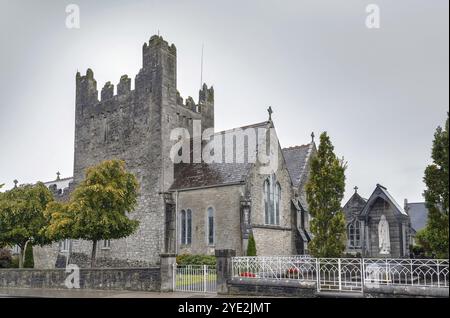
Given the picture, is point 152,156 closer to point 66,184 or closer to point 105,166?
point 105,166

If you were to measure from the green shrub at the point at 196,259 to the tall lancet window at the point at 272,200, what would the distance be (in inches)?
214

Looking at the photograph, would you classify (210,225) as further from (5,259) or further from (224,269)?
(5,259)

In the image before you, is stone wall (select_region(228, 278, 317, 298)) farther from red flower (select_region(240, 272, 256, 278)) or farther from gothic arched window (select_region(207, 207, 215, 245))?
gothic arched window (select_region(207, 207, 215, 245))

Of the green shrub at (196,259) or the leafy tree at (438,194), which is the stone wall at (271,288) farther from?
the green shrub at (196,259)

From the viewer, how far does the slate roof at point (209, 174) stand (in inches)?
1223

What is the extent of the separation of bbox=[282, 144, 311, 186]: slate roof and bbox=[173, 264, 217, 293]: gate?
18.6 m

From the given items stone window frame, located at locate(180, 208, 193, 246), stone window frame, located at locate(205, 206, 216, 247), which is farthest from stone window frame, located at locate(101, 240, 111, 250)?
stone window frame, located at locate(205, 206, 216, 247)

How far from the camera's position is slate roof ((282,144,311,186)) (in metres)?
38.8

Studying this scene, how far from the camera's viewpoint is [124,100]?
37.6m

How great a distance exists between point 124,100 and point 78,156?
671cm

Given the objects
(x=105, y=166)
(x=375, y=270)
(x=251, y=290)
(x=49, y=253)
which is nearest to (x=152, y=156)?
(x=105, y=166)

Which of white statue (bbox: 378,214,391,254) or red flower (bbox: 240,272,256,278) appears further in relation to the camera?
white statue (bbox: 378,214,391,254)

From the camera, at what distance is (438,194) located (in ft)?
55.9
